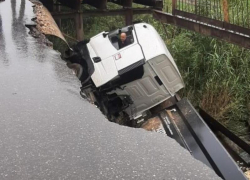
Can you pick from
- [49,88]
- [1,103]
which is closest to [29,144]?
[1,103]

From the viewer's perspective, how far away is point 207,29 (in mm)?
7867

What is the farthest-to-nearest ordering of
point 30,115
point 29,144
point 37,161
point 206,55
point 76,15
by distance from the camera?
point 76,15 < point 206,55 < point 30,115 < point 29,144 < point 37,161

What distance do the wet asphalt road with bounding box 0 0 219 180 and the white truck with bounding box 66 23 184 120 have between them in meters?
3.51

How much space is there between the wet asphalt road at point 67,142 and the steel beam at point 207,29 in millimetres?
3786

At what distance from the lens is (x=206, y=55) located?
31.1ft

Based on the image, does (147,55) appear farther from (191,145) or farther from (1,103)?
(1,103)

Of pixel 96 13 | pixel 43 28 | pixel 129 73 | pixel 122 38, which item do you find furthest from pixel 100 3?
pixel 43 28

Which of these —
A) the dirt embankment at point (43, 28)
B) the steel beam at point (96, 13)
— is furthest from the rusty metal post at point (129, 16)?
the dirt embankment at point (43, 28)

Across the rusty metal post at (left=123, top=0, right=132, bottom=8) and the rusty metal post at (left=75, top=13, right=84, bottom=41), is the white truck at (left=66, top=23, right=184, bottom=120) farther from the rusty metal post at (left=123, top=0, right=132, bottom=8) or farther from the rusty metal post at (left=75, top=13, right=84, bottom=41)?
the rusty metal post at (left=123, top=0, right=132, bottom=8)

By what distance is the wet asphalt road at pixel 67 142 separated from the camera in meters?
2.50

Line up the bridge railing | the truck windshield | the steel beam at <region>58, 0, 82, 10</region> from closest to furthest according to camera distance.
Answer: the truck windshield
the bridge railing
the steel beam at <region>58, 0, 82, 10</region>

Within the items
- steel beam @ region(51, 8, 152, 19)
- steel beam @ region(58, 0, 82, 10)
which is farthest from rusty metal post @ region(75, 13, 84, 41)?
steel beam @ region(58, 0, 82, 10)

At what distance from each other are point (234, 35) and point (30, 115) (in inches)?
191

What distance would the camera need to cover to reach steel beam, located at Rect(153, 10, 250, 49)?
276 inches
